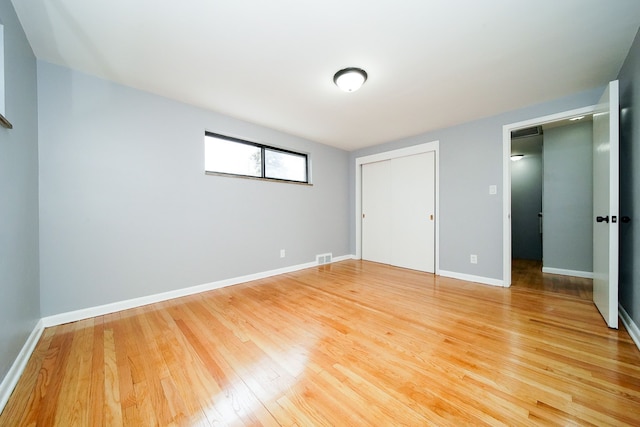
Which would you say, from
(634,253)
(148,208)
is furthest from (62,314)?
(634,253)

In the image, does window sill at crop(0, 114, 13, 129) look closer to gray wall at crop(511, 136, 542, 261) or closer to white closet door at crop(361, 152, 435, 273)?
white closet door at crop(361, 152, 435, 273)

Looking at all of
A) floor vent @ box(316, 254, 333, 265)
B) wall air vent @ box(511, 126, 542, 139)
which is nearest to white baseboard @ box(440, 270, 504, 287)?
floor vent @ box(316, 254, 333, 265)

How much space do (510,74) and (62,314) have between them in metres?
4.66

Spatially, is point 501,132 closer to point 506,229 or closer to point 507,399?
point 506,229

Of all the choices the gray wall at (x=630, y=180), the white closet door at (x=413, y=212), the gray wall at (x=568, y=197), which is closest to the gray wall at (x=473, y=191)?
the white closet door at (x=413, y=212)

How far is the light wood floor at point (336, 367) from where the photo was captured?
1084 millimetres

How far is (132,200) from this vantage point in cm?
233

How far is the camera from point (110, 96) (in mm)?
2217

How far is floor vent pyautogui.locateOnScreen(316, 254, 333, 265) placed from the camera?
4.17 metres

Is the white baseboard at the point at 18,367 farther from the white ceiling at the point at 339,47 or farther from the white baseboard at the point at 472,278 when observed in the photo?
the white baseboard at the point at 472,278

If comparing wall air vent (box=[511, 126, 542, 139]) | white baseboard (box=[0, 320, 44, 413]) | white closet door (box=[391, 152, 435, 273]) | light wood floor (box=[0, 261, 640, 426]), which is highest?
wall air vent (box=[511, 126, 542, 139])

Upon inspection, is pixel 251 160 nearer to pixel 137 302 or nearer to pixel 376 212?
pixel 137 302

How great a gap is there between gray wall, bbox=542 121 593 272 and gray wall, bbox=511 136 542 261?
969 millimetres

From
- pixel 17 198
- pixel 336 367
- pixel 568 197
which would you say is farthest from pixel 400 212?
pixel 17 198
